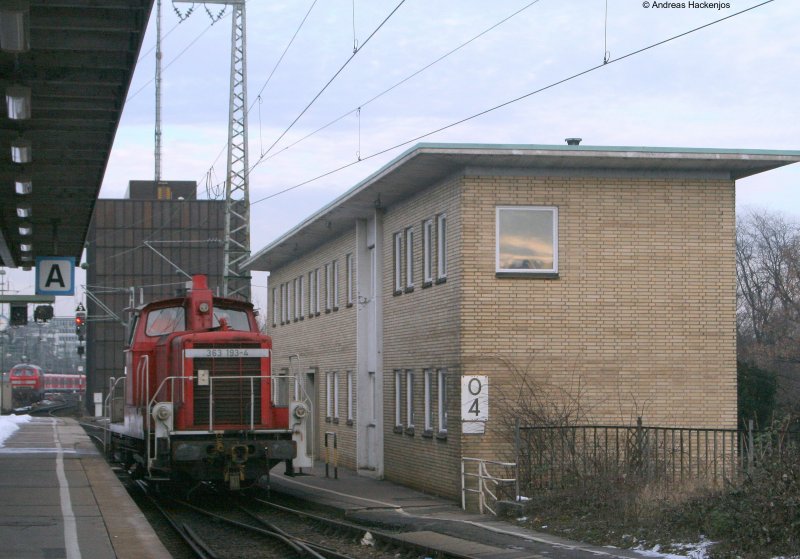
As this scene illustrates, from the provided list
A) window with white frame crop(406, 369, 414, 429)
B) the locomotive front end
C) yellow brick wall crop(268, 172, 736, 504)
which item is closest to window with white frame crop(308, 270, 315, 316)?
window with white frame crop(406, 369, 414, 429)

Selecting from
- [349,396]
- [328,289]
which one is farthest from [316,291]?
[349,396]

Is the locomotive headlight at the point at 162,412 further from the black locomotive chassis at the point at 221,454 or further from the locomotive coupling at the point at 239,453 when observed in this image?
the locomotive coupling at the point at 239,453

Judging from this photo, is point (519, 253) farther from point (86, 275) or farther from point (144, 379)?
point (86, 275)

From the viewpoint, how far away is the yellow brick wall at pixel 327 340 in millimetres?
28484

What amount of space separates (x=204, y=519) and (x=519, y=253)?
7076 millimetres

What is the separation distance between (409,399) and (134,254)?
62766 mm

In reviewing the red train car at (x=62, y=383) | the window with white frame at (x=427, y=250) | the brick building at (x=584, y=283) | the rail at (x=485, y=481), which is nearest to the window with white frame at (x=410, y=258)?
the window with white frame at (x=427, y=250)

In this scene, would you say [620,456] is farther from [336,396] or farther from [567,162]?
[336,396]

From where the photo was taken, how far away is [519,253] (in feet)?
66.8

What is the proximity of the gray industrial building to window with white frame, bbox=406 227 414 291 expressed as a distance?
59.6m

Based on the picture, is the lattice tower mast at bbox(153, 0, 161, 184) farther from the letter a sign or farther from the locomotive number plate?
the locomotive number plate

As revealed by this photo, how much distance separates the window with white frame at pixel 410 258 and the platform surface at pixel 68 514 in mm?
7091

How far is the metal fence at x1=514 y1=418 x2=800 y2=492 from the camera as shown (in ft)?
53.4

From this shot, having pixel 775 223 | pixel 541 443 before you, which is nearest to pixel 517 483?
pixel 541 443
